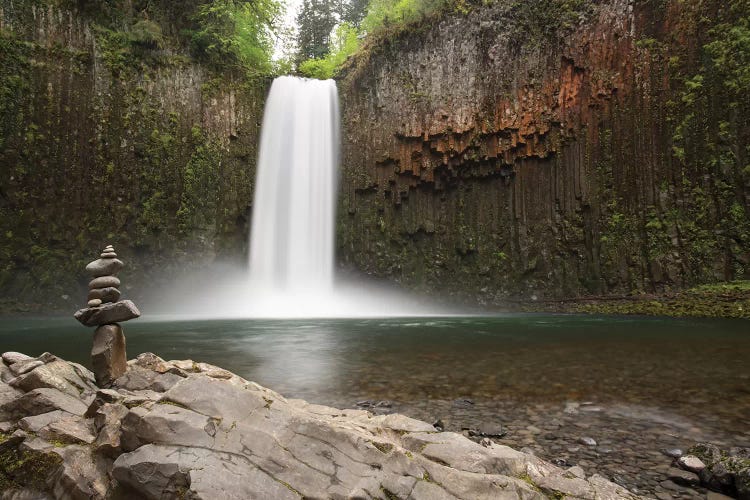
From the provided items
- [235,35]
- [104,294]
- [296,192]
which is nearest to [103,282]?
[104,294]

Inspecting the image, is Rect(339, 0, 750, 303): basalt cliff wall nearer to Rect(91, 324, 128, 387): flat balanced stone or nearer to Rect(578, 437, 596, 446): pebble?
Rect(578, 437, 596, 446): pebble

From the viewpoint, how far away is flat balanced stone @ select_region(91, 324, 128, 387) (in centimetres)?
477

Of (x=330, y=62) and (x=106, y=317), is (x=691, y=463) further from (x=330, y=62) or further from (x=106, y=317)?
(x=330, y=62)

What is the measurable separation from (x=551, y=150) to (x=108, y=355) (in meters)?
21.2

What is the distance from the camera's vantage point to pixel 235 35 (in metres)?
25.5

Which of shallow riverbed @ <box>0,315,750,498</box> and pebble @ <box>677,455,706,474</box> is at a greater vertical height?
pebble @ <box>677,455,706,474</box>

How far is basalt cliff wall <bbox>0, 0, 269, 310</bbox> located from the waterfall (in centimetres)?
100

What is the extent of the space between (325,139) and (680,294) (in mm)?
19356

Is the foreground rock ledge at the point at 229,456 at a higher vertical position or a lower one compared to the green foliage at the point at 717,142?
lower

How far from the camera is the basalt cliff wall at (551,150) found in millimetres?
17828

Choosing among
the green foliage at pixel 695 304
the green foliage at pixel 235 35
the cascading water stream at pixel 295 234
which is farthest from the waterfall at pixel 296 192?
the green foliage at pixel 695 304

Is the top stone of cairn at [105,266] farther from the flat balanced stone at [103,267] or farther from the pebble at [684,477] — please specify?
the pebble at [684,477]

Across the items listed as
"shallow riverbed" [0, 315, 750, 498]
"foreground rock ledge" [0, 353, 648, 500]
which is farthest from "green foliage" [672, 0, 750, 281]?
"foreground rock ledge" [0, 353, 648, 500]

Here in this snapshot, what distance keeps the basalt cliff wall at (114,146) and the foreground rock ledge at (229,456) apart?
20.3 m
